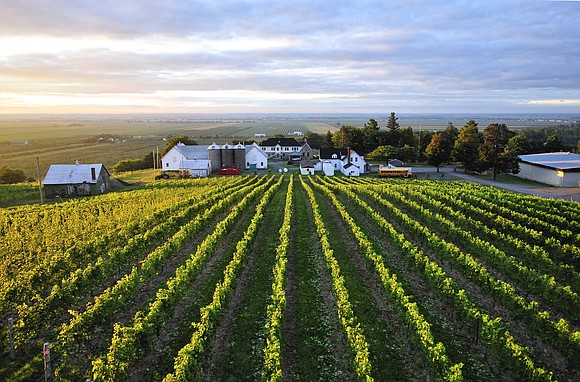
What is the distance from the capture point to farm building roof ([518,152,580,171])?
162 feet

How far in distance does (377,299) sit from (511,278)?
6.12m

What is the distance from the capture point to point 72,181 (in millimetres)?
Result: 39156

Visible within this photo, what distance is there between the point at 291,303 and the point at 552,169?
49.8 m

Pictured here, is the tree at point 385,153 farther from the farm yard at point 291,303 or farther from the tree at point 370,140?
the farm yard at point 291,303

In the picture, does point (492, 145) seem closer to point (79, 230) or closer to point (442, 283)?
point (442, 283)

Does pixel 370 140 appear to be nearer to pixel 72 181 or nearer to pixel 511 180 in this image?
pixel 511 180

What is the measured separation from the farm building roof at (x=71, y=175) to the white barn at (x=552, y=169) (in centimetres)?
5325

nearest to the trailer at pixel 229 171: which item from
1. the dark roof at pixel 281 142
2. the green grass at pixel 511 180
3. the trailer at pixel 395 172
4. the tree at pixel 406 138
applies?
the trailer at pixel 395 172

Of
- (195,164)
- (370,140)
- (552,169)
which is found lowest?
(552,169)

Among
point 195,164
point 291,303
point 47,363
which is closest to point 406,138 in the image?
point 195,164

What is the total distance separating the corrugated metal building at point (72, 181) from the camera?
1534 inches

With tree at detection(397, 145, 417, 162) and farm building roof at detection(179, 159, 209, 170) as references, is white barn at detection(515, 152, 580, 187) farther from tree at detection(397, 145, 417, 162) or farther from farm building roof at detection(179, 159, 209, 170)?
farm building roof at detection(179, 159, 209, 170)

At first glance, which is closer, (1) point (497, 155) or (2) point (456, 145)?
(1) point (497, 155)

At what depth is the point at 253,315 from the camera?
1337 cm
